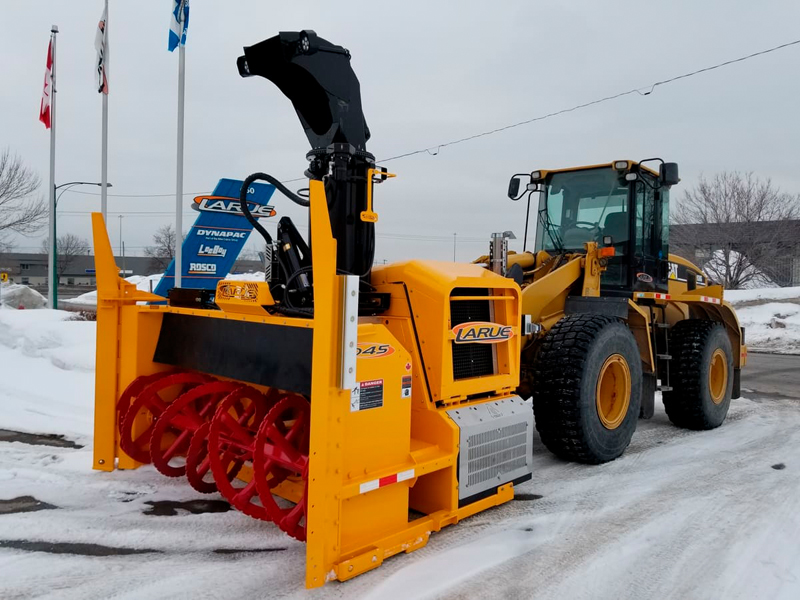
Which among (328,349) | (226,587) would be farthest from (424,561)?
(328,349)

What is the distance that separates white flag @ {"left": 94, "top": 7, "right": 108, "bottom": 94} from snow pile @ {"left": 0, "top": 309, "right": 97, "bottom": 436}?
16.6 ft

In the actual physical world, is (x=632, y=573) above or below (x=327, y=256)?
below

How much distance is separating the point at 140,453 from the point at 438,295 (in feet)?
8.51

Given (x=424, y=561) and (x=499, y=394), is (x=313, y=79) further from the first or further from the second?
(x=424, y=561)

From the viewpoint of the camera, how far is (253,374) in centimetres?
361

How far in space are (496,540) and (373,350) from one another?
1358mm

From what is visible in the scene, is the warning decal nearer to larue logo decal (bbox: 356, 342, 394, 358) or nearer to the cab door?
larue logo decal (bbox: 356, 342, 394, 358)

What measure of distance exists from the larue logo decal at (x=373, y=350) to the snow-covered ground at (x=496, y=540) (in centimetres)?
109

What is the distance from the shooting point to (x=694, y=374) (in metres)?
6.52

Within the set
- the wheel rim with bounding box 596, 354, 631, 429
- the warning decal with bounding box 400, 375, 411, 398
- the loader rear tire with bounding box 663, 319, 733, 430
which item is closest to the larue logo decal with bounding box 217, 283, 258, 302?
the warning decal with bounding box 400, 375, 411, 398

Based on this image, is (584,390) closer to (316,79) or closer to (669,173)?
(669,173)

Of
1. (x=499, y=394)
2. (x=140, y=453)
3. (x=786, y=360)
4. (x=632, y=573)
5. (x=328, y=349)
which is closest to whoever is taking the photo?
(x=328, y=349)

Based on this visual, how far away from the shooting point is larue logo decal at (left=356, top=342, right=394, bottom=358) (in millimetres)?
3162

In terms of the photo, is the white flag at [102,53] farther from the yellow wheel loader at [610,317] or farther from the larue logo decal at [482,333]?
the larue logo decal at [482,333]
